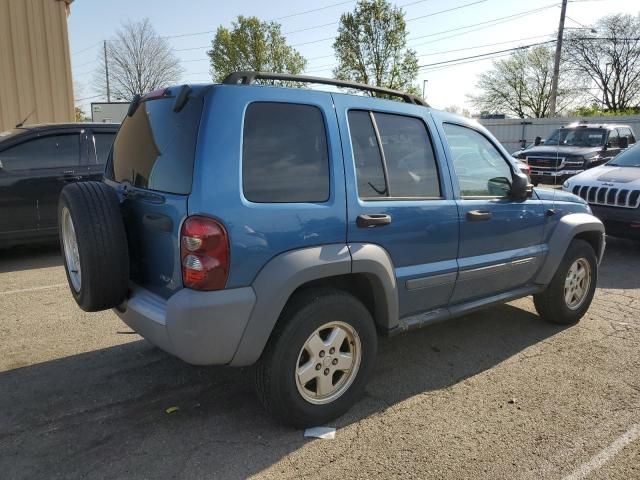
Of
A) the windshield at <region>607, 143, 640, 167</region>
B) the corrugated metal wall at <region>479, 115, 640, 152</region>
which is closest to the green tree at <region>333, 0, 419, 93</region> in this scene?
the corrugated metal wall at <region>479, 115, 640, 152</region>

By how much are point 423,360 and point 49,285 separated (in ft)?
13.8

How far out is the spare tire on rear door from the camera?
109 inches

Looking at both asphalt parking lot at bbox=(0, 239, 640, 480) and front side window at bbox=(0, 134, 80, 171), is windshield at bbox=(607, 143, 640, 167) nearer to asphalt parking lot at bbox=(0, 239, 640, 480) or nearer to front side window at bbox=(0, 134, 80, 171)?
asphalt parking lot at bbox=(0, 239, 640, 480)

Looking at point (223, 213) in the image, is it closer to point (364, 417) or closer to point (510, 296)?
point (364, 417)

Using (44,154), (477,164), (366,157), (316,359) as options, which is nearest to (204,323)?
(316,359)

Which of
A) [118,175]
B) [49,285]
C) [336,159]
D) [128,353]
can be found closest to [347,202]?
[336,159]

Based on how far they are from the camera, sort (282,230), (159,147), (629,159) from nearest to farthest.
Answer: (282,230)
(159,147)
(629,159)

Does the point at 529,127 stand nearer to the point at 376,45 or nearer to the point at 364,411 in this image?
the point at 376,45

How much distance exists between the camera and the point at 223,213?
2498 millimetres

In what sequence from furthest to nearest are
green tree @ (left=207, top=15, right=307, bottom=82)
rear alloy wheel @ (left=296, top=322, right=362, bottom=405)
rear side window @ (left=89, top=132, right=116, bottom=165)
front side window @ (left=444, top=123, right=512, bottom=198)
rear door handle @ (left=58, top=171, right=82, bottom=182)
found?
green tree @ (left=207, top=15, right=307, bottom=82)
rear side window @ (left=89, top=132, right=116, bottom=165)
rear door handle @ (left=58, top=171, right=82, bottom=182)
front side window @ (left=444, top=123, right=512, bottom=198)
rear alloy wheel @ (left=296, top=322, right=362, bottom=405)

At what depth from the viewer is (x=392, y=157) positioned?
329 cm

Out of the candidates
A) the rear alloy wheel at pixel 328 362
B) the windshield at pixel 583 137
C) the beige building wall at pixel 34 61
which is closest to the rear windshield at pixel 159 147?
the rear alloy wheel at pixel 328 362

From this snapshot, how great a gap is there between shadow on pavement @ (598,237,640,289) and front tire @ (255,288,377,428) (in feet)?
13.8

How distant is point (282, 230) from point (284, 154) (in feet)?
1.42
